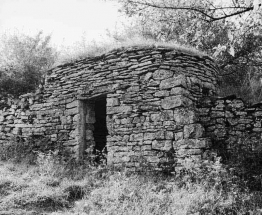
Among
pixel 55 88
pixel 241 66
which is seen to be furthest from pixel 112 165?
pixel 241 66

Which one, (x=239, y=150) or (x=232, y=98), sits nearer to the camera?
(x=239, y=150)

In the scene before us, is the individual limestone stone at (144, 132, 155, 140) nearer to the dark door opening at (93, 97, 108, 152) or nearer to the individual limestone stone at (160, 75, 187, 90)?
the individual limestone stone at (160, 75, 187, 90)

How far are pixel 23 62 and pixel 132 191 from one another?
8.00 meters

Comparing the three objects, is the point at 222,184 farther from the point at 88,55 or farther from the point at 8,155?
the point at 8,155

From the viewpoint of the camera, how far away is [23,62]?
35.8 ft

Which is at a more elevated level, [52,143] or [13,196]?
[52,143]

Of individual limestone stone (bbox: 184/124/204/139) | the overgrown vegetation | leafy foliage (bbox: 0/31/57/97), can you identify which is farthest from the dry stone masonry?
leafy foliage (bbox: 0/31/57/97)

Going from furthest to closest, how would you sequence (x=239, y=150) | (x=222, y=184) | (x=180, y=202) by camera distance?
(x=239, y=150)
(x=222, y=184)
(x=180, y=202)

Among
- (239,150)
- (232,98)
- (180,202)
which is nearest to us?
(180,202)

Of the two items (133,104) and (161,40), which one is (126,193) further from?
(161,40)

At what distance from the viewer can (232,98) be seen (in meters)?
5.98

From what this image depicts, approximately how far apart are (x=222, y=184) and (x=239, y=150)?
0.92m

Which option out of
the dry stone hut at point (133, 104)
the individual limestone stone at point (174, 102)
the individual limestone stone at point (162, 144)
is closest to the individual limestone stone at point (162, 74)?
the dry stone hut at point (133, 104)

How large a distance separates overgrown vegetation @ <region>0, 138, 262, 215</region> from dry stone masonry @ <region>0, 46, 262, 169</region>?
47 centimetres
